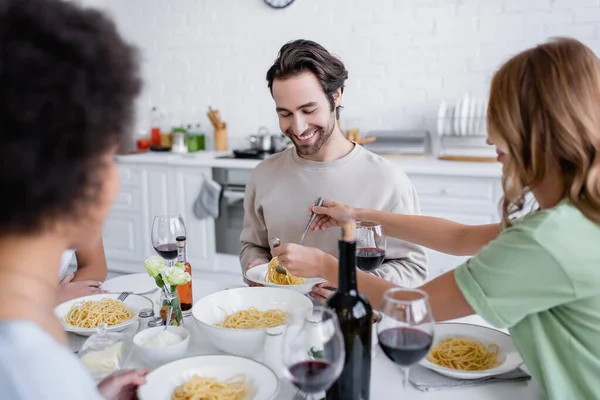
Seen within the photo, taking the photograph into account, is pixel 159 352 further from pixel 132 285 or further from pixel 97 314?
pixel 132 285

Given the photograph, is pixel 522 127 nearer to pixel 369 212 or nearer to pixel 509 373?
pixel 509 373

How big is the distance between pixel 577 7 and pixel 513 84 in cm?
267

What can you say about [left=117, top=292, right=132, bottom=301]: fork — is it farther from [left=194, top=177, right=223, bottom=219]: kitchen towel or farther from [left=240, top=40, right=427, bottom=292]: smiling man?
[left=194, top=177, right=223, bottom=219]: kitchen towel

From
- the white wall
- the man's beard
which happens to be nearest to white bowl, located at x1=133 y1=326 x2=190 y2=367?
the man's beard

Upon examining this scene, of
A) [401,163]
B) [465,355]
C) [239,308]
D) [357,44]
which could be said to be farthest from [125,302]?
[357,44]

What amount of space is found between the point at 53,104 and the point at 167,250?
0.97 meters

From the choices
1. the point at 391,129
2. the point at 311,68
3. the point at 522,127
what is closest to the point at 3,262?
the point at 522,127

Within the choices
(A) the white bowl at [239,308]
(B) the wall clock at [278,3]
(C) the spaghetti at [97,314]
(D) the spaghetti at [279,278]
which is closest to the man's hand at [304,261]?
(A) the white bowl at [239,308]

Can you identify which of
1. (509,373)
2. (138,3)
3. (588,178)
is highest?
(138,3)

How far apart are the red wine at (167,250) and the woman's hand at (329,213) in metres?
0.47

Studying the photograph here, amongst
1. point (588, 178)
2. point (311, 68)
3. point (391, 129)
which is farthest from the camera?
point (391, 129)

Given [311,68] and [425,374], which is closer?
[425,374]

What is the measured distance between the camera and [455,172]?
3117 millimetres

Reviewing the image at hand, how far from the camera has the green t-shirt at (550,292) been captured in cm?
106
